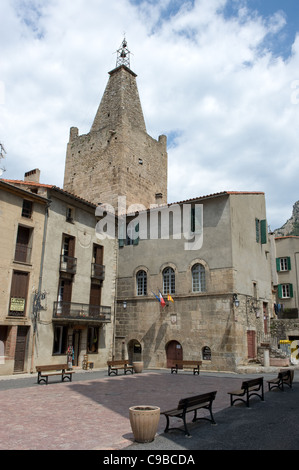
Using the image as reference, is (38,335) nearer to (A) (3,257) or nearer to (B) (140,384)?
(A) (3,257)

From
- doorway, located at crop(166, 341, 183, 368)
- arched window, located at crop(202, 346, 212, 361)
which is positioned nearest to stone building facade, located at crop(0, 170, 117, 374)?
doorway, located at crop(166, 341, 183, 368)

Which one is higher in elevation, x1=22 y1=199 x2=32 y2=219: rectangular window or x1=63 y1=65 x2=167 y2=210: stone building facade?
x1=63 y1=65 x2=167 y2=210: stone building facade

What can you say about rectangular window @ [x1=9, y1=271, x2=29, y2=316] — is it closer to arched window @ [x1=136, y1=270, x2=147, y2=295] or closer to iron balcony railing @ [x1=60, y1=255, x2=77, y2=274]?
iron balcony railing @ [x1=60, y1=255, x2=77, y2=274]

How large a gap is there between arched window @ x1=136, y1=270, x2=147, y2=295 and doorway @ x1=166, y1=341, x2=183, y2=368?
4.07 metres

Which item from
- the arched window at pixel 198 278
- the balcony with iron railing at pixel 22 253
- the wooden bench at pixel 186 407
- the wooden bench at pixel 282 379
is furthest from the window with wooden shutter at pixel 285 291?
the wooden bench at pixel 186 407

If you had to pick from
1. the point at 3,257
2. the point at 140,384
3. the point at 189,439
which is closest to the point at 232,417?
the point at 189,439

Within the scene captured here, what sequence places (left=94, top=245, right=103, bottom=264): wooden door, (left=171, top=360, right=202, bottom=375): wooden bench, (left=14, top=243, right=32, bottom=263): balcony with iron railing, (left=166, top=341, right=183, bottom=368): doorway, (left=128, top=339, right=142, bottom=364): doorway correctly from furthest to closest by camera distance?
(left=94, top=245, right=103, bottom=264): wooden door, (left=128, top=339, right=142, bottom=364): doorway, (left=166, top=341, right=183, bottom=368): doorway, (left=14, top=243, right=32, bottom=263): balcony with iron railing, (left=171, top=360, right=202, bottom=375): wooden bench

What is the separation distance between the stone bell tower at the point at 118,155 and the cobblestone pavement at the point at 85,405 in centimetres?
1741

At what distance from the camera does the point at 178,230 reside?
2444cm

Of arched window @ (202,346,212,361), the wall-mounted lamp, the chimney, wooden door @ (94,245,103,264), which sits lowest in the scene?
arched window @ (202,346,212,361)

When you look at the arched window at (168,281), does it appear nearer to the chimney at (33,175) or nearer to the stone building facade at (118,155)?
the stone building facade at (118,155)

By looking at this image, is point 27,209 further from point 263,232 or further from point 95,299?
point 263,232

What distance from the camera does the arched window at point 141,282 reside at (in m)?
25.7

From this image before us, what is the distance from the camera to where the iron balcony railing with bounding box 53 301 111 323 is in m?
21.6
